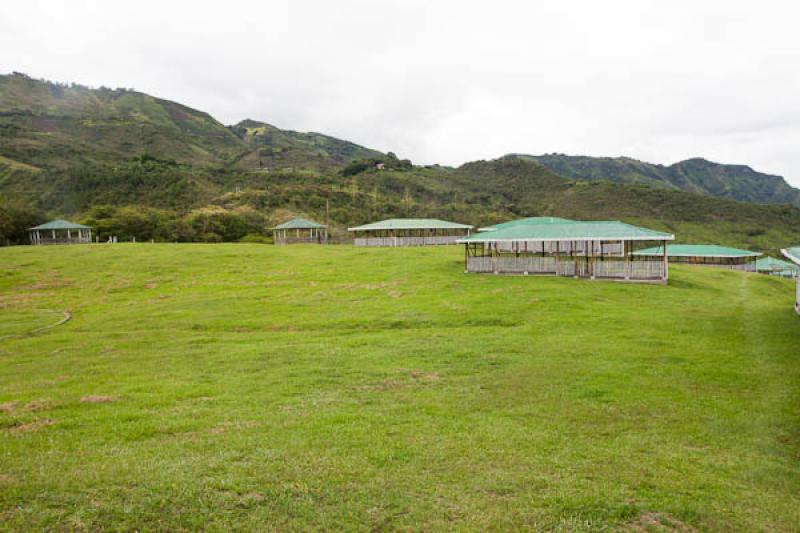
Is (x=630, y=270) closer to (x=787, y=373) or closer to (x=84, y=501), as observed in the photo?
(x=787, y=373)

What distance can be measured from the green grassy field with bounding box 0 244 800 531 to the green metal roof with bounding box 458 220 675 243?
775 cm

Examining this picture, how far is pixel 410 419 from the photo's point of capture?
8781mm

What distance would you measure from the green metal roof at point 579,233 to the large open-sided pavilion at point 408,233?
17.9 metres

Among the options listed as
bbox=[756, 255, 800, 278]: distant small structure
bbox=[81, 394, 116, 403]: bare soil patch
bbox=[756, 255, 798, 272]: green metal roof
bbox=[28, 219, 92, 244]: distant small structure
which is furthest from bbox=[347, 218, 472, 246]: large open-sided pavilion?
bbox=[81, 394, 116, 403]: bare soil patch

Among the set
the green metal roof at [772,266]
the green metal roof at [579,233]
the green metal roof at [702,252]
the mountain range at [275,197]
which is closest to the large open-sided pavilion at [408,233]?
the mountain range at [275,197]

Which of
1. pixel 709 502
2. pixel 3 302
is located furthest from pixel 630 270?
pixel 3 302

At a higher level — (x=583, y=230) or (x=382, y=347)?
(x=583, y=230)

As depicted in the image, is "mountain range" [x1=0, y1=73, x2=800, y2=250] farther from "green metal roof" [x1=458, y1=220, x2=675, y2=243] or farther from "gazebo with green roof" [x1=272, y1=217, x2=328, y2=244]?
"green metal roof" [x1=458, y1=220, x2=675, y2=243]

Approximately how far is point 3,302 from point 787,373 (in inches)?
1323

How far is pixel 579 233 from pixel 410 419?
24.6 metres

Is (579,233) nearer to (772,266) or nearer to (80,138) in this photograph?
(772,266)

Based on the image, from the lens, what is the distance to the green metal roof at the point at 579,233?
2795cm

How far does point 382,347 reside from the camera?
1464 cm

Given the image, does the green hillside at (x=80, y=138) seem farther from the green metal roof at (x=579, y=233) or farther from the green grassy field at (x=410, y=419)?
the green grassy field at (x=410, y=419)
